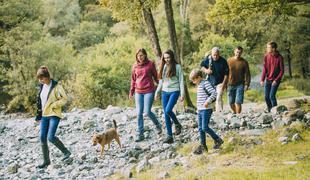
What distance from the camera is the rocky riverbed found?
10445 millimetres

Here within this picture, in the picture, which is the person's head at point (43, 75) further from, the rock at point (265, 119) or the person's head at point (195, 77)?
the rock at point (265, 119)

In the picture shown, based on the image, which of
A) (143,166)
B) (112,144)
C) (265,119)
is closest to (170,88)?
(143,166)

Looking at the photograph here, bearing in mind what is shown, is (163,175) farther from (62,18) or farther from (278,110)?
(62,18)

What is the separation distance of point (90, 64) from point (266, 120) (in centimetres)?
2303

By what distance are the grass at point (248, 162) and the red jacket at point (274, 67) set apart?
3422 mm

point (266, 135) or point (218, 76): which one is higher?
point (218, 76)

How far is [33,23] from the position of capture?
36.1m

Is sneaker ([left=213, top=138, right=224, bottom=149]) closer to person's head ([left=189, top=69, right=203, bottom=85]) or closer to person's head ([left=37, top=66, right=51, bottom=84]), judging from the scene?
person's head ([left=189, top=69, right=203, bottom=85])

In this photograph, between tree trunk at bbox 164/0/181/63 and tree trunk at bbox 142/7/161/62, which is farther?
tree trunk at bbox 164/0/181/63

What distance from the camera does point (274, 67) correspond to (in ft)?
46.1

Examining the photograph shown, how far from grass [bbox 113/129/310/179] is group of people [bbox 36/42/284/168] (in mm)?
612

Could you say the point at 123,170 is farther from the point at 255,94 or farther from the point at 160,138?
the point at 255,94

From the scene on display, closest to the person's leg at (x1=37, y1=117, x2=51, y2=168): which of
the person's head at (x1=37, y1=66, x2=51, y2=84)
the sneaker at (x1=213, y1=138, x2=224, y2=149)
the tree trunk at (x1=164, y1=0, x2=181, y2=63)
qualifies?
the person's head at (x1=37, y1=66, x2=51, y2=84)

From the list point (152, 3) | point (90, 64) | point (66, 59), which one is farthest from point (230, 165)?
point (66, 59)
